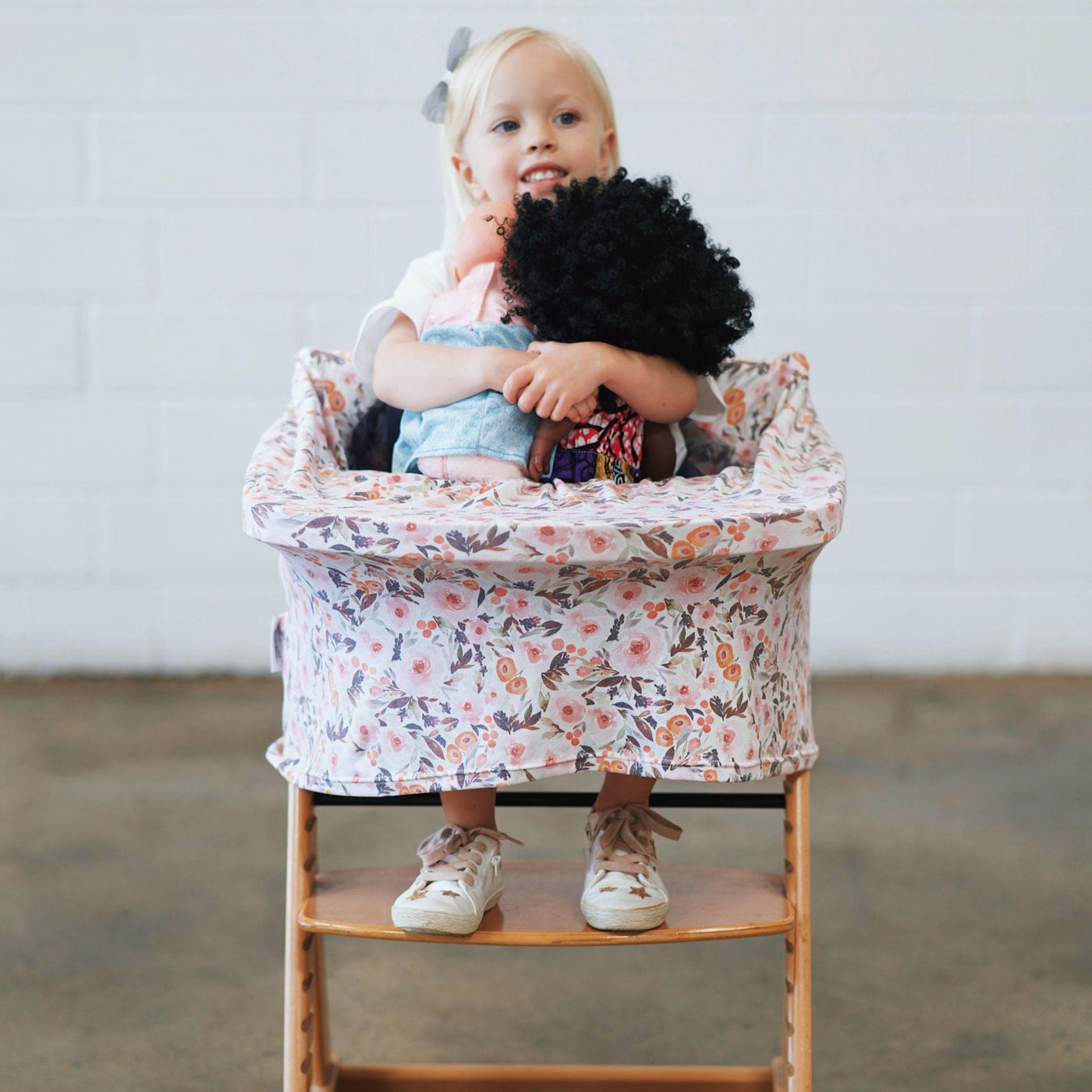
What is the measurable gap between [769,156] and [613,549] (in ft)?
6.02

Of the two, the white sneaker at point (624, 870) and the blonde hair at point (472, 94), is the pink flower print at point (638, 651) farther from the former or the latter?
the blonde hair at point (472, 94)

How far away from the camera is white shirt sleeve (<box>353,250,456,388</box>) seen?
134 cm

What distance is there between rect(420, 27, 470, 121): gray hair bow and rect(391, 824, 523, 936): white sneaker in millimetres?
783

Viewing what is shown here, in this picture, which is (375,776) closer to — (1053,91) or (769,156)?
(769,156)

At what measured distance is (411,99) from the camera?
2.67m

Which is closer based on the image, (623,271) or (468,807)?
(623,271)

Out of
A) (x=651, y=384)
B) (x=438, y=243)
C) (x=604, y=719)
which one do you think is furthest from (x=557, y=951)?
(x=438, y=243)

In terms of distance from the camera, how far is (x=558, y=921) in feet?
3.96

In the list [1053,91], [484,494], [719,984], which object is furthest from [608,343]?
[1053,91]

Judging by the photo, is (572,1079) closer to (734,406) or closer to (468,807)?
(468,807)

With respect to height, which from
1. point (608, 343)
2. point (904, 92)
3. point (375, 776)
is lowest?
point (375, 776)

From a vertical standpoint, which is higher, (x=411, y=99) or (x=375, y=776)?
(x=411, y=99)

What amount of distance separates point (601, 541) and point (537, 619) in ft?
0.36

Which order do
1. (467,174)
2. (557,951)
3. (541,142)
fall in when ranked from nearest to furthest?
(541,142) < (467,174) < (557,951)
